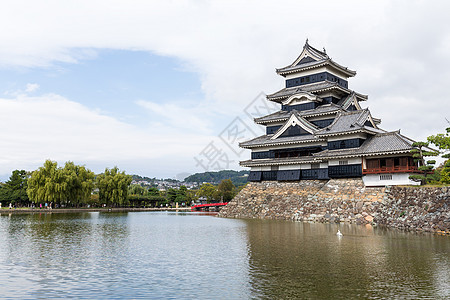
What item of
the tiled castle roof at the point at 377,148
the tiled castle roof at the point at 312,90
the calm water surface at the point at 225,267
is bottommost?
the calm water surface at the point at 225,267

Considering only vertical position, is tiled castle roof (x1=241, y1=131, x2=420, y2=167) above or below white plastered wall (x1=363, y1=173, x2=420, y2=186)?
above

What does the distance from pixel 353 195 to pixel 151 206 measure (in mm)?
57823

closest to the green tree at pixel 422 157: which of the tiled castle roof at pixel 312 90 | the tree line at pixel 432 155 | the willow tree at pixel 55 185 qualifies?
the tree line at pixel 432 155

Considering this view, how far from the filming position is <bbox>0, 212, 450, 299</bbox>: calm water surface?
11516mm

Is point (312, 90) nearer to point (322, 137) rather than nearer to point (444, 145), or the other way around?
point (322, 137)

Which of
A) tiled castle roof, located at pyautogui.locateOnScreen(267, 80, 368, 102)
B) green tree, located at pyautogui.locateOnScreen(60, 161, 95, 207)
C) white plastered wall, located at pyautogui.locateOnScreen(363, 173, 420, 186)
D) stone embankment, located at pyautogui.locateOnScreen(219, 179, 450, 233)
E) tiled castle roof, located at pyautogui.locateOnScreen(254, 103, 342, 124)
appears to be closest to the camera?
stone embankment, located at pyautogui.locateOnScreen(219, 179, 450, 233)

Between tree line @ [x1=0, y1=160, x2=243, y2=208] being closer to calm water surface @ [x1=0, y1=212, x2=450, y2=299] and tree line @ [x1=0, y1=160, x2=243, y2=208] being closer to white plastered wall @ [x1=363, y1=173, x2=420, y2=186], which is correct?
calm water surface @ [x1=0, y1=212, x2=450, y2=299]

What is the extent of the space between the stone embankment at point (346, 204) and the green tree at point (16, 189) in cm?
4183

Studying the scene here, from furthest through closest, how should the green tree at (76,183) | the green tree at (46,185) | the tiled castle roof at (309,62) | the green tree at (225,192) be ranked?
the green tree at (225,192)
the green tree at (76,183)
the green tree at (46,185)
the tiled castle roof at (309,62)

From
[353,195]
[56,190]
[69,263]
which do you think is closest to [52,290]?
[69,263]

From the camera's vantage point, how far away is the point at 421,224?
28484mm

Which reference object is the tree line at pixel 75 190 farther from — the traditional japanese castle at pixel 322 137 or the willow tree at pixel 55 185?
the traditional japanese castle at pixel 322 137

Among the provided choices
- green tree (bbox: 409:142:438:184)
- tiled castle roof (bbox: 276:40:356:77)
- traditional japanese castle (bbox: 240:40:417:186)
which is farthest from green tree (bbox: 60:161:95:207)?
green tree (bbox: 409:142:438:184)

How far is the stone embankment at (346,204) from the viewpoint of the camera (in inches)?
1133
